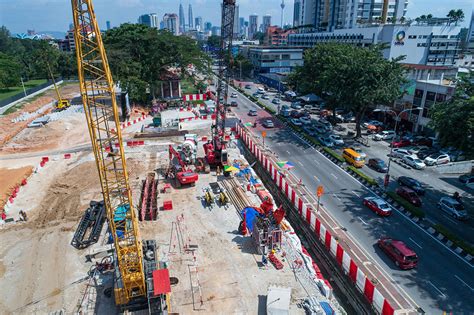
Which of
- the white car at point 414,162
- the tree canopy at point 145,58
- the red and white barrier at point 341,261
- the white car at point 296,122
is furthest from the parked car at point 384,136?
the tree canopy at point 145,58

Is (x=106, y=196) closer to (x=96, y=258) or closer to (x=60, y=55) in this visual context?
(x=96, y=258)

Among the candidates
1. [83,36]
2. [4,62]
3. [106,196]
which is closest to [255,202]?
[106,196]

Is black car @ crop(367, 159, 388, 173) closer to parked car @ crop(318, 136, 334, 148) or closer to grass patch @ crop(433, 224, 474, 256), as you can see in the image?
parked car @ crop(318, 136, 334, 148)

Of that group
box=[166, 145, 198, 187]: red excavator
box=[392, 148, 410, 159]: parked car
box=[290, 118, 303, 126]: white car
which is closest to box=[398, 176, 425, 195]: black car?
box=[392, 148, 410, 159]: parked car

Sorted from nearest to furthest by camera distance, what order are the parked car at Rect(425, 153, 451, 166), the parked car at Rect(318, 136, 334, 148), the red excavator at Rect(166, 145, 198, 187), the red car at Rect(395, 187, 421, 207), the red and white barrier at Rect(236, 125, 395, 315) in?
the red and white barrier at Rect(236, 125, 395, 315), the red car at Rect(395, 187, 421, 207), the red excavator at Rect(166, 145, 198, 187), the parked car at Rect(425, 153, 451, 166), the parked car at Rect(318, 136, 334, 148)

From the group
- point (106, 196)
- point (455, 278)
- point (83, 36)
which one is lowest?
point (455, 278)

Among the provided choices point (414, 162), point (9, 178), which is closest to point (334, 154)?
point (414, 162)
